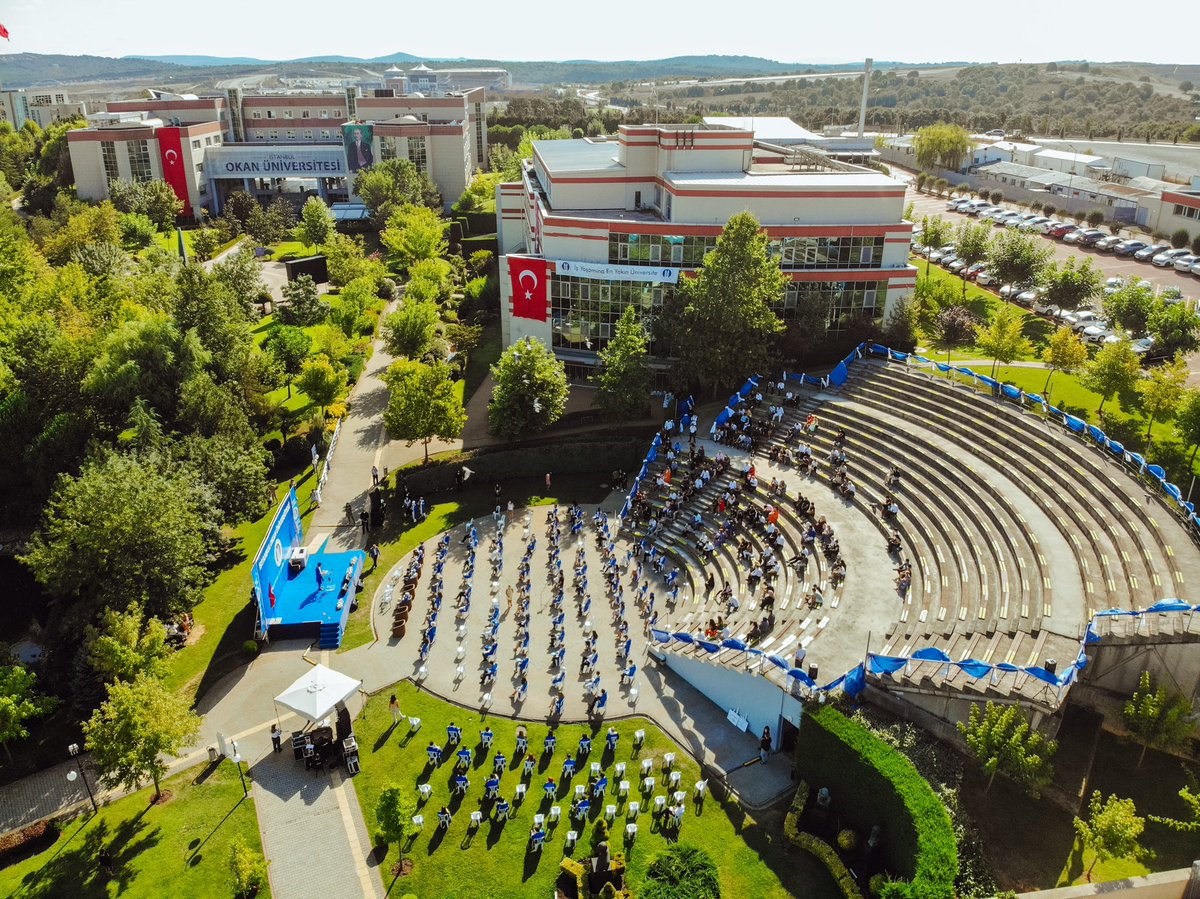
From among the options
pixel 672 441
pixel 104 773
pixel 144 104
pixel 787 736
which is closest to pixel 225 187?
pixel 144 104

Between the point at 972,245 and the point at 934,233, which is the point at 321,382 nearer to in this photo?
the point at 972,245

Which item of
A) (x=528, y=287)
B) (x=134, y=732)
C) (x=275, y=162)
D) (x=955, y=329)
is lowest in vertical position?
(x=134, y=732)

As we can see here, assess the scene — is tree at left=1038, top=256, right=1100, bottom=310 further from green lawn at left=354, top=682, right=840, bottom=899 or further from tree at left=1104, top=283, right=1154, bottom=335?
green lawn at left=354, top=682, right=840, bottom=899

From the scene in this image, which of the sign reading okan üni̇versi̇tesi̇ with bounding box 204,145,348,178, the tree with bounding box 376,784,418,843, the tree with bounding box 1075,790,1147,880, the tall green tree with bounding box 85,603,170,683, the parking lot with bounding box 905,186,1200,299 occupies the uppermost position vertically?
the sign reading okan üni̇versi̇tesi̇ with bounding box 204,145,348,178

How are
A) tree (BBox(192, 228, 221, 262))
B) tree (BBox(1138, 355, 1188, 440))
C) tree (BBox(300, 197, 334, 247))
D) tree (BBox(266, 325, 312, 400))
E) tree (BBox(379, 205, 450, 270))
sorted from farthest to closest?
tree (BBox(300, 197, 334, 247)), tree (BBox(192, 228, 221, 262)), tree (BBox(379, 205, 450, 270)), tree (BBox(266, 325, 312, 400)), tree (BBox(1138, 355, 1188, 440))

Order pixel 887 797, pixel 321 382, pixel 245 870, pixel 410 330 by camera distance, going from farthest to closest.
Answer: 1. pixel 410 330
2. pixel 321 382
3. pixel 887 797
4. pixel 245 870

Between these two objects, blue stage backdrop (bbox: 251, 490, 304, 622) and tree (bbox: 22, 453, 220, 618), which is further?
blue stage backdrop (bbox: 251, 490, 304, 622)

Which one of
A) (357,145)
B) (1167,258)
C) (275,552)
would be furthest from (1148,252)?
(357,145)

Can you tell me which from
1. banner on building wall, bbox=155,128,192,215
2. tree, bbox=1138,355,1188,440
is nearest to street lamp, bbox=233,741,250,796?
tree, bbox=1138,355,1188,440
